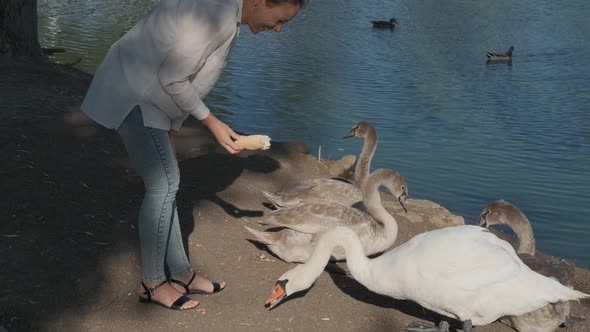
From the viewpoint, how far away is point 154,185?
461 cm

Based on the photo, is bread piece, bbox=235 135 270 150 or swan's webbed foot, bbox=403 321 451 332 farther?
swan's webbed foot, bbox=403 321 451 332

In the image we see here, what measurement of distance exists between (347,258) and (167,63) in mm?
2116

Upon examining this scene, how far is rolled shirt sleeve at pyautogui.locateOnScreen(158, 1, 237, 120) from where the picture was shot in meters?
4.13

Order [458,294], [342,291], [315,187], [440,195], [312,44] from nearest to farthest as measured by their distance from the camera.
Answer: [458,294] → [342,291] → [315,187] → [440,195] → [312,44]

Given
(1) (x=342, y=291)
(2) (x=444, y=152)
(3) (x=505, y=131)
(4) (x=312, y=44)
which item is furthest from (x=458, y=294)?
(4) (x=312, y=44)

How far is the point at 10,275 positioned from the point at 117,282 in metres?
0.75

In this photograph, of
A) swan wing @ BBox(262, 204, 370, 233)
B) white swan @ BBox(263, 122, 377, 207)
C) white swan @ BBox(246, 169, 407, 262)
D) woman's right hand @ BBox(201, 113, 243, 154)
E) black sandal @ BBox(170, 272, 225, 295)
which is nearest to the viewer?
woman's right hand @ BBox(201, 113, 243, 154)

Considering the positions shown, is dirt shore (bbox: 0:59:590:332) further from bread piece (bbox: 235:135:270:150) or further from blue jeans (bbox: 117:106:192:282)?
bread piece (bbox: 235:135:270:150)

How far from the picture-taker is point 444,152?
11.5m

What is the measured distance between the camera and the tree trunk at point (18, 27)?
1204cm

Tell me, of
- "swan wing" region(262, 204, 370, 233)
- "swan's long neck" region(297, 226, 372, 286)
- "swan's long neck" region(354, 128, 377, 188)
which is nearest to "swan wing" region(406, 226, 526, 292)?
"swan's long neck" region(297, 226, 372, 286)

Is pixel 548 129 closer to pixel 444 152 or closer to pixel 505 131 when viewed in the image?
pixel 505 131

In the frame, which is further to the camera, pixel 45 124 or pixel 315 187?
pixel 45 124

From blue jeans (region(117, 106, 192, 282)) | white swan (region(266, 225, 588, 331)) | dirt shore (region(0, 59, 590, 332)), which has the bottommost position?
dirt shore (region(0, 59, 590, 332))
